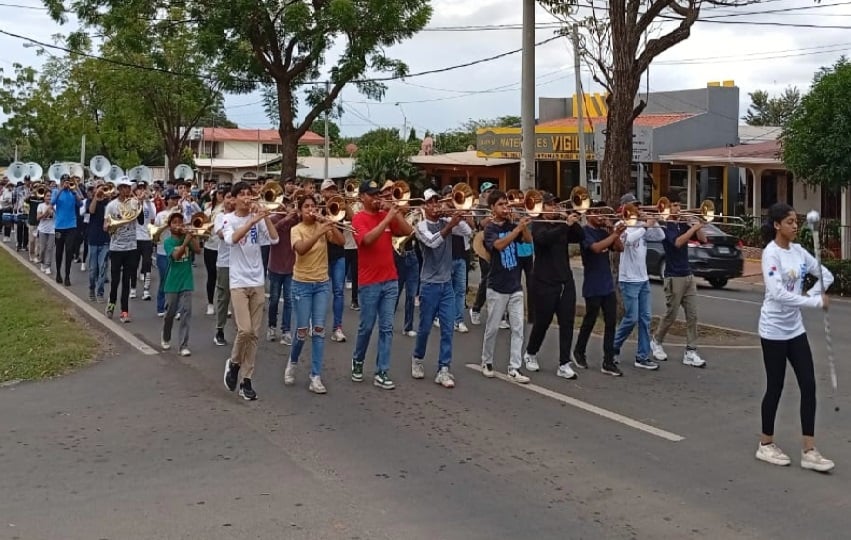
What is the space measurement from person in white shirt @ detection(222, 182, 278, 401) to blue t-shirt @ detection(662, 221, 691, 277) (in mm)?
4250

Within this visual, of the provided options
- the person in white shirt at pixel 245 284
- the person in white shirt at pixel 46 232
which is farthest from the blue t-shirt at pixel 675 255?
the person in white shirt at pixel 46 232

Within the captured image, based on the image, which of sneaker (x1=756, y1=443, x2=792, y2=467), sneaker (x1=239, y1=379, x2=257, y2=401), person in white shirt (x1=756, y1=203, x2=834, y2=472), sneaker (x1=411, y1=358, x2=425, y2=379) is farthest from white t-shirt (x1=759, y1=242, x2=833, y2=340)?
sneaker (x1=239, y1=379, x2=257, y2=401)

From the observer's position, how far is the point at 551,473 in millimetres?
6121

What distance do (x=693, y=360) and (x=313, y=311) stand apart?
13.8 feet

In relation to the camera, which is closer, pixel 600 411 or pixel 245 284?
pixel 600 411

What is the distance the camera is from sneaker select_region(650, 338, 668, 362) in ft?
33.2

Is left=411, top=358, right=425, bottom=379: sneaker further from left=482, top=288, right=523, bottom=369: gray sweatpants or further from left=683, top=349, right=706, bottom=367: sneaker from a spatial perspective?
left=683, top=349, right=706, bottom=367: sneaker

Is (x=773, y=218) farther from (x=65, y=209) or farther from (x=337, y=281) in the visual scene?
(x=65, y=209)

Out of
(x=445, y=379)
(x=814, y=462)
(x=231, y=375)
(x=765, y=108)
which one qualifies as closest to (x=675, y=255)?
(x=445, y=379)

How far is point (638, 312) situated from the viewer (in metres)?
9.59

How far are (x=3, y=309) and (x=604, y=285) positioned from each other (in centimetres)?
829

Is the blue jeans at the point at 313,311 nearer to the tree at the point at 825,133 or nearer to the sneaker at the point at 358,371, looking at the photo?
the sneaker at the point at 358,371

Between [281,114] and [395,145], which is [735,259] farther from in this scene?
[395,145]

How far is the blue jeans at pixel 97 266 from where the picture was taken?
46.1 ft
